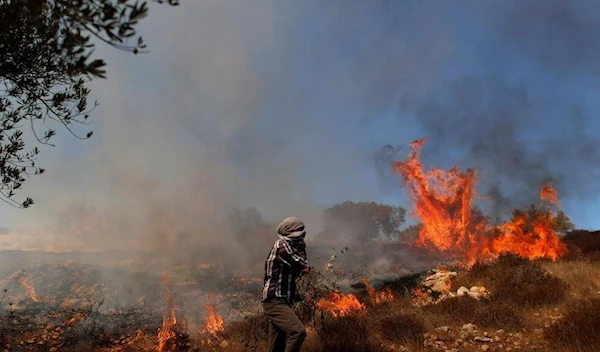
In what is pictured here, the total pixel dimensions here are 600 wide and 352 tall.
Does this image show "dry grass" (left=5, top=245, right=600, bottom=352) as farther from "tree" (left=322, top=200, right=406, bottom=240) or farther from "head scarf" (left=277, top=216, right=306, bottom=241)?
"tree" (left=322, top=200, right=406, bottom=240)

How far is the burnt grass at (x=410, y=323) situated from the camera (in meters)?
6.64

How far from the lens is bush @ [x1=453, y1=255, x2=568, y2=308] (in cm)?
852

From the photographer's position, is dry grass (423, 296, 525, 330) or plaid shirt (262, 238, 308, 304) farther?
dry grass (423, 296, 525, 330)

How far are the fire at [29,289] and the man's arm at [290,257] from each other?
15.1 meters

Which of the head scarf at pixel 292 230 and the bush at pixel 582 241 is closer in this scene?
the head scarf at pixel 292 230

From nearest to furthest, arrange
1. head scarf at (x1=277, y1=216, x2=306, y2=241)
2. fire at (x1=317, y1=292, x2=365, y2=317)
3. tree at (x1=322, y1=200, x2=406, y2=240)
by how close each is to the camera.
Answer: head scarf at (x1=277, y1=216, x2=306, y2=241) < fire at (x1=317, y1=292, x2=365, y2=317) < tree at (x1=322, y1=200, x2=406, y2=240)

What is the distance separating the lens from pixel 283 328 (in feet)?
16.0

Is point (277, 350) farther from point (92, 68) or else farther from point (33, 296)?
point (33, 296)

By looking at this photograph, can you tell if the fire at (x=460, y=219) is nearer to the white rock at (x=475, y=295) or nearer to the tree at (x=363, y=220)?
the white rock at (x=475, y=295)

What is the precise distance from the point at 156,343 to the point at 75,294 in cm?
1028

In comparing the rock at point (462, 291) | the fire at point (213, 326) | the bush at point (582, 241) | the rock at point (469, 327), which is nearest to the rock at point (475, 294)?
the rock at point (462, 291)

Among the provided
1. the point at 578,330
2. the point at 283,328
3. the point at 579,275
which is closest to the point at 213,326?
the point at 283,328

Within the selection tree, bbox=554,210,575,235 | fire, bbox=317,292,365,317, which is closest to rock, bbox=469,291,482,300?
fire, bbox=317,292,365,317

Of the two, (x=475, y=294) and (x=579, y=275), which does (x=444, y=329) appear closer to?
(x=475, y=294)
